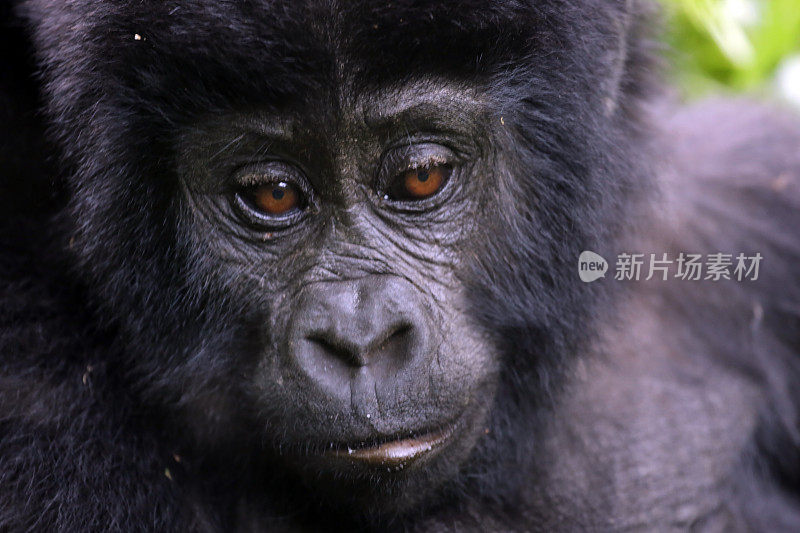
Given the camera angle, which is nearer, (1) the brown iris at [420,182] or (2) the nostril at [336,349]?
(2) the nostril at [336,349]

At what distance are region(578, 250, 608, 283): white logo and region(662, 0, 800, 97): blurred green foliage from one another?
9.21 ft

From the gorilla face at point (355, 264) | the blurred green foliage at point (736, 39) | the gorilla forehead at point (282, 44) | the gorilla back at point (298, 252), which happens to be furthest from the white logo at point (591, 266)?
the blurred green foliage at point (736, 39)

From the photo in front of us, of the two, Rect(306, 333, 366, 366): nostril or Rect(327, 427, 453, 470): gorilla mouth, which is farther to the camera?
Rect(327, 427, 453, 470): gorilla mouth

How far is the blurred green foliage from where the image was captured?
18.8ft

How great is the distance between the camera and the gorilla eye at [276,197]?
2.75 meters

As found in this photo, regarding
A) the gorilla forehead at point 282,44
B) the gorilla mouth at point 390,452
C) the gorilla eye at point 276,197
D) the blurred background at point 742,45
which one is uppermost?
the gorilla forehead at point 282,44

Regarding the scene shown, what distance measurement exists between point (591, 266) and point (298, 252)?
1.06 meters

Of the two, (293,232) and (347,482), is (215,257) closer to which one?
(293,232)

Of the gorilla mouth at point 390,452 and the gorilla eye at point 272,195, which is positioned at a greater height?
the gorilla eye at point 272,195

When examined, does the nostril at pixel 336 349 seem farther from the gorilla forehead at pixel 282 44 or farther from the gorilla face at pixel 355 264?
the gorilla forehead at pixel 282 44

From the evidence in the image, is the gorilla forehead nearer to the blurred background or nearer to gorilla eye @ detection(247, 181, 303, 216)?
gorilla eye @ detection(247, 181, 303, 216)

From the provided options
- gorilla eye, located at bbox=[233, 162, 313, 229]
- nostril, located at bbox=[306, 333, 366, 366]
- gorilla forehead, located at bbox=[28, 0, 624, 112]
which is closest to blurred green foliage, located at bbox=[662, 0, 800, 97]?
gorilla forehead, located at bbox=[28, 0, 624, 112]

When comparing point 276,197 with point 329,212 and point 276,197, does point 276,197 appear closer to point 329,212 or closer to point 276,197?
point 276,197

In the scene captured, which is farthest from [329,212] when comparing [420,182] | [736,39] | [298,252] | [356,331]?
[736,39]
